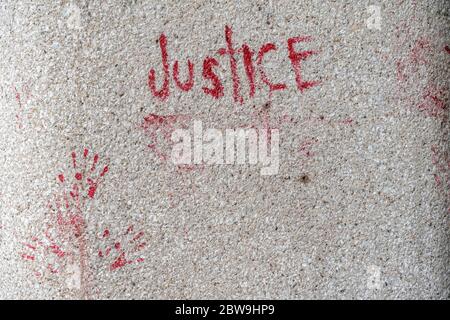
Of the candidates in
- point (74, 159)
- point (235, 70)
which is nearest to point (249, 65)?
point (235, 70)

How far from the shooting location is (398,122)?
195cm

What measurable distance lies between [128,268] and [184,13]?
1001mm

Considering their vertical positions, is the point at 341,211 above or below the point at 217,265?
above

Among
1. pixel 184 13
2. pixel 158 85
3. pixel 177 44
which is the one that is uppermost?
pixel 184 13

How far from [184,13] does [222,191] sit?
27.4 inches

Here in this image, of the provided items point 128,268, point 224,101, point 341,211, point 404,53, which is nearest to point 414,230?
point 341,211

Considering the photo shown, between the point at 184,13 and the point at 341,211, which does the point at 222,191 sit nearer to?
the point at 341,211

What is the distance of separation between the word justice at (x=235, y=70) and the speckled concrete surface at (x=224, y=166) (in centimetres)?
2

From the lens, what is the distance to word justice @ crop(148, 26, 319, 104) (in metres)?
1.88

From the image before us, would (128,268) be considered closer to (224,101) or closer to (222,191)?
(222,191)

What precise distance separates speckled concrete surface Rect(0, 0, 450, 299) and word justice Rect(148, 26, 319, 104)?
0.02m

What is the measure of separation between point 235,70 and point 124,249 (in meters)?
0.81

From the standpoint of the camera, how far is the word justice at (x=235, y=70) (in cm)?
188

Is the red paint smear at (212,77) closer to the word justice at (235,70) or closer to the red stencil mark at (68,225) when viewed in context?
the word justice at (235,70)
